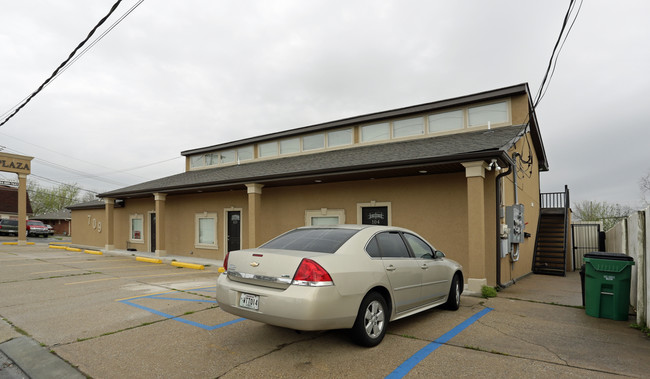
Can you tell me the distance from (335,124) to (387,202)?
554cm

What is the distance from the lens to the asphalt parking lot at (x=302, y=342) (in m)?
3.55

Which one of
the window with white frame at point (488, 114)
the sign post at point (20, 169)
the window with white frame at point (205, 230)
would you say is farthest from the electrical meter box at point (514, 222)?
the sign post at point (20, 169)

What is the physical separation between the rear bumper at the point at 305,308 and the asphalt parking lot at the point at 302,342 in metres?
0.43

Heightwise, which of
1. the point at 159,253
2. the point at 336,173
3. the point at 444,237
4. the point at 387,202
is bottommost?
the point at 159,253

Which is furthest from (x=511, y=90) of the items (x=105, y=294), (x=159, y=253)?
(x=159, y=253)

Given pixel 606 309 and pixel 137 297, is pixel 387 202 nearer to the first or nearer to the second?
pixel 606 309

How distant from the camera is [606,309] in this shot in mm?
5707

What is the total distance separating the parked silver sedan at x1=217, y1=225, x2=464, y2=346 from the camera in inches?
143

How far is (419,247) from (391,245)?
0.85 metres

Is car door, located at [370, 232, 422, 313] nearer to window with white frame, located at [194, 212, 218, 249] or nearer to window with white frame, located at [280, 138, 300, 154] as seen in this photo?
window with white frame, located at [194, 212, 218, 249]

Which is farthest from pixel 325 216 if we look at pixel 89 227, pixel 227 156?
pixel 89 227

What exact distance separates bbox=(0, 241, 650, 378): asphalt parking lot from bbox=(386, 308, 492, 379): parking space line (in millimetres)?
12

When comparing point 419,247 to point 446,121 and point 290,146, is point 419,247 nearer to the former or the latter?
point 446,121

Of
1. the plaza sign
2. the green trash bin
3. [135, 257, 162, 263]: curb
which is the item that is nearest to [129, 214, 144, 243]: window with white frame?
[135, 257, 162, 263]: curb
